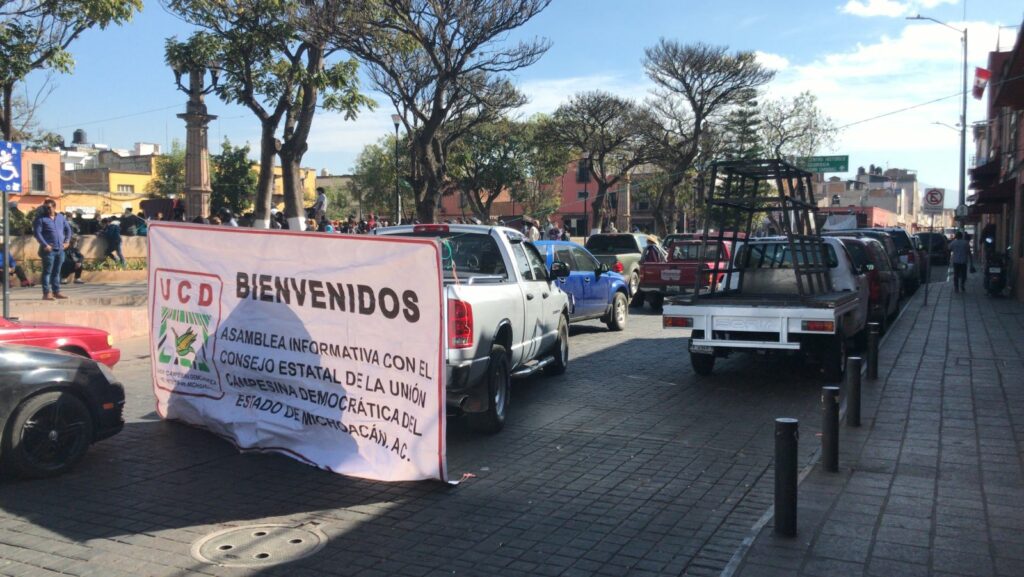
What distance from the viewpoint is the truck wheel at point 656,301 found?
19.2 meters

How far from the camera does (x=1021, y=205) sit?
22266 millimetres

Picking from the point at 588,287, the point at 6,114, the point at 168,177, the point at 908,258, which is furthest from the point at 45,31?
the point at 168,177

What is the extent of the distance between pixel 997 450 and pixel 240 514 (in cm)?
614

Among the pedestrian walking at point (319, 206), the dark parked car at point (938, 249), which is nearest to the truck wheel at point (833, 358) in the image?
the pedestrian walking at point (319, 206)

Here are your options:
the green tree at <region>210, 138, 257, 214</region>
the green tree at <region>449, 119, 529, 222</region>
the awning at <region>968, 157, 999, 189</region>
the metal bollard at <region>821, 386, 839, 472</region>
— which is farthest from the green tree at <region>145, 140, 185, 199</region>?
the metal bollard at <region>821, 386, 839, 472</region>

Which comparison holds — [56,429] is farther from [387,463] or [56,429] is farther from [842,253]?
[842,253]

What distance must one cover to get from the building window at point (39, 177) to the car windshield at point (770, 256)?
5266cm

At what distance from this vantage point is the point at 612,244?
2319cm

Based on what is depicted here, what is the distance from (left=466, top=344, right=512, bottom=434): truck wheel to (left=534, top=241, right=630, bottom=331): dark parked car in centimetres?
618

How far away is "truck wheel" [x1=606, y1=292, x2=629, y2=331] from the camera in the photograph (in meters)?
15.6

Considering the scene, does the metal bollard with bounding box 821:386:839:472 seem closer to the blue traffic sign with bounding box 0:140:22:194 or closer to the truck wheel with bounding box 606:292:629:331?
the truck wheel with bounding box 606:292:629:331

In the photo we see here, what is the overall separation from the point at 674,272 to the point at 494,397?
1129 cm

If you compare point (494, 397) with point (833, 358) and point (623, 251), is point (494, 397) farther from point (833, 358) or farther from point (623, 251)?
point (623, 251)

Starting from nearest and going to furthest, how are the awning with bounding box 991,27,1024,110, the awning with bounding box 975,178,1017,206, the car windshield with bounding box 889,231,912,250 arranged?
1. the awning with bounding box 991,27,1024,110
2. the awning with bounding box 975,178,1017,206
3. the car windshield with bounding box 889,231,912,250
